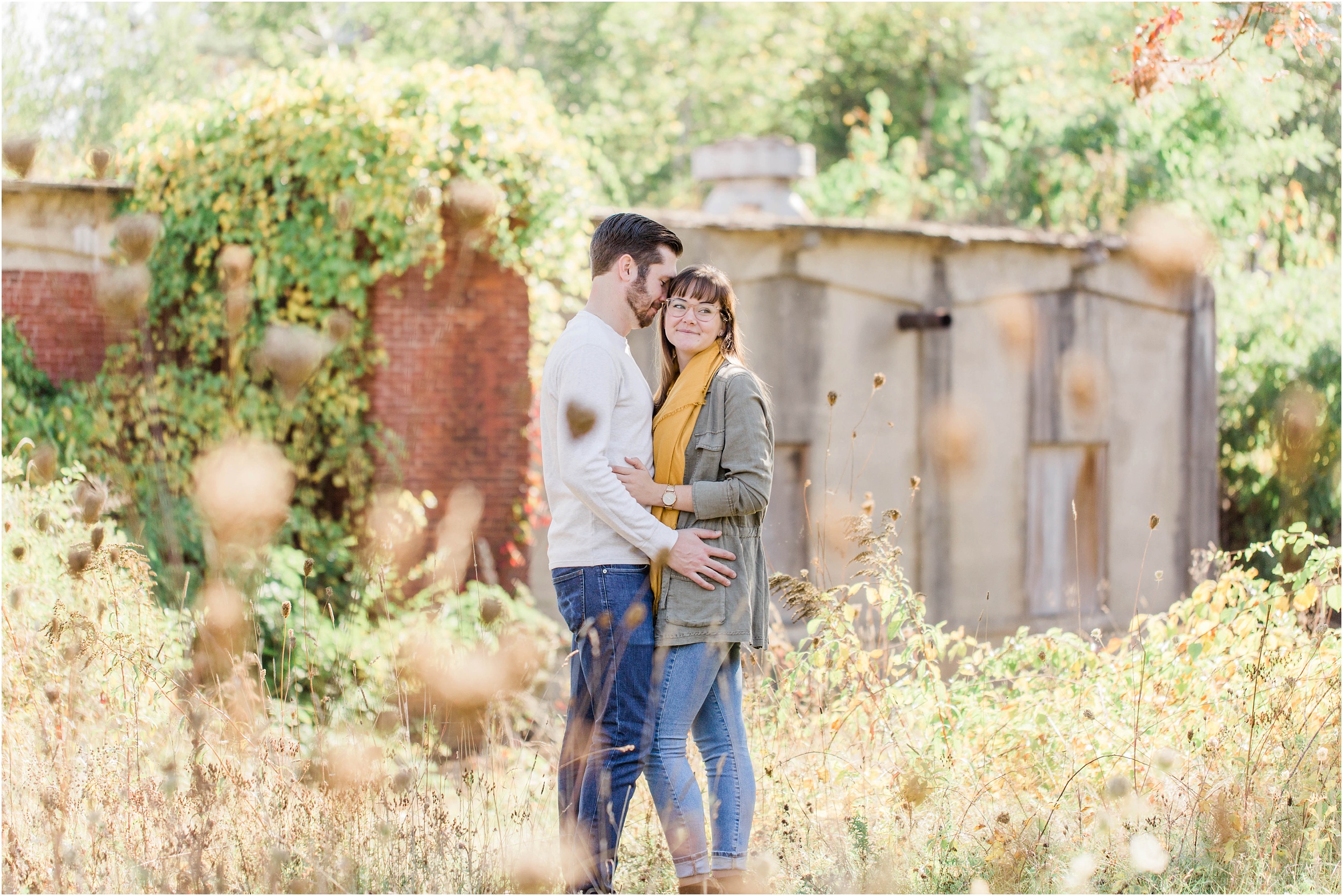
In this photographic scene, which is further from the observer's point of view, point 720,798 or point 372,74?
point 372,74

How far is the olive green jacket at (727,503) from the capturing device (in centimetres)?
334

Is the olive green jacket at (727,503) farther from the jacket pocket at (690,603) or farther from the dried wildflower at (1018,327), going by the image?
the dried wildflower at (1018,327)

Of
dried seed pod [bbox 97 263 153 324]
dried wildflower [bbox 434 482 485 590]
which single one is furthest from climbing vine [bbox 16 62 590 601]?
dried seed pod [bbox 97 263 153 324]

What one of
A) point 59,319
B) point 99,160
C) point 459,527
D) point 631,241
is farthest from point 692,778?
point 59,319

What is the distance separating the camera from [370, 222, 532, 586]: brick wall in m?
7.63

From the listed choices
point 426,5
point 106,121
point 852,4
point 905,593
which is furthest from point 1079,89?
point 106,121

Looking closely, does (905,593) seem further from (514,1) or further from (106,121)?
(514,1)

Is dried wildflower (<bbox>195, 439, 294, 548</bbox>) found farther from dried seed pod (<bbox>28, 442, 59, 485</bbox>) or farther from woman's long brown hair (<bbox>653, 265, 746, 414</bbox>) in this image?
woman's long brown hair (<bbox>653, 265, 746, 414</bbox>)

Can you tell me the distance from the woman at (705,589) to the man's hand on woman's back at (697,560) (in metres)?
0.04

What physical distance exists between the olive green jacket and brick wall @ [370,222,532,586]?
4.39 meters

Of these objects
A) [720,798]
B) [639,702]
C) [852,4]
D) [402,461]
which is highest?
[852,4]

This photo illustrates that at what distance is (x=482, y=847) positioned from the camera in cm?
362

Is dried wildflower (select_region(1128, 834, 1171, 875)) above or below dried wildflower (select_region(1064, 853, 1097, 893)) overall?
above

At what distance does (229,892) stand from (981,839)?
235 cm
